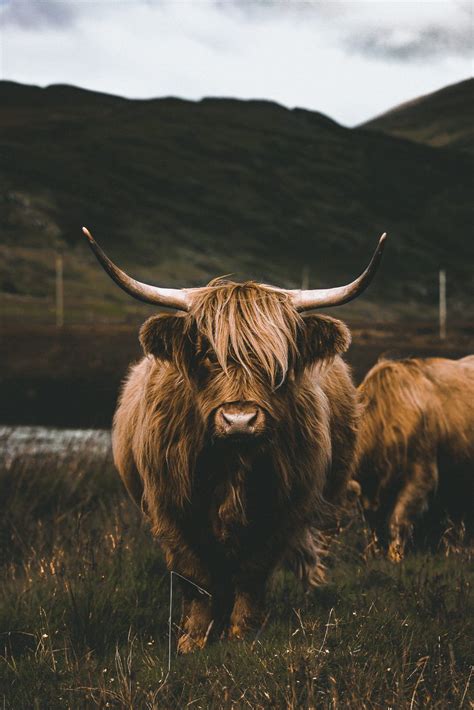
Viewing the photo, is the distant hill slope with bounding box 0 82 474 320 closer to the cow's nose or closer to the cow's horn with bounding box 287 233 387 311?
the cow's horn with bounding box 287 233 387 311

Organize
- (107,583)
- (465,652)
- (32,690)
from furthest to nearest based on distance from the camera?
(107,583) → (465,652) → (32,690)

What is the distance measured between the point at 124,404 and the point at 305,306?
1.48m

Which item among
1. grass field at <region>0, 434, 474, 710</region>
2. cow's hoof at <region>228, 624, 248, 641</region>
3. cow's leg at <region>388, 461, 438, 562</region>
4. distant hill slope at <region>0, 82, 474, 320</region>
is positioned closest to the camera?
grass field at <region>0, 434, 474, 710</region>

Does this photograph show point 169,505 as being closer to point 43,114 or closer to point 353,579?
point 353,579

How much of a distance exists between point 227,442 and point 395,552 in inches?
110

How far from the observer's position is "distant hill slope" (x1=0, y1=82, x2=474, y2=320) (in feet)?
324

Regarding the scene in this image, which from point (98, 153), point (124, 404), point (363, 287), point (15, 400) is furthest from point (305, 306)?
point (98, 153)

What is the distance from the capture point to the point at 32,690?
10.6 ft

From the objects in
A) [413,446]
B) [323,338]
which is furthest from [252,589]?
[413,446]

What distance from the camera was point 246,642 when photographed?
12.3ft

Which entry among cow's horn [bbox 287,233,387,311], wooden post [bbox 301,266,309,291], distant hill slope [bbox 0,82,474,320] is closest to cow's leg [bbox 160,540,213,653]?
cow's horn [bbox 287,233,387,311]

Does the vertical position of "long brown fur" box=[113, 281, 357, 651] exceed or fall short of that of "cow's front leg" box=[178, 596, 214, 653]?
it exceeds it

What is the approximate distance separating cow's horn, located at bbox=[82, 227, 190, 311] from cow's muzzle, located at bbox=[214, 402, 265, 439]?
23.8 inches

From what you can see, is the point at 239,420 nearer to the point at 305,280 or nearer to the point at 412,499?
the point at 412,499
